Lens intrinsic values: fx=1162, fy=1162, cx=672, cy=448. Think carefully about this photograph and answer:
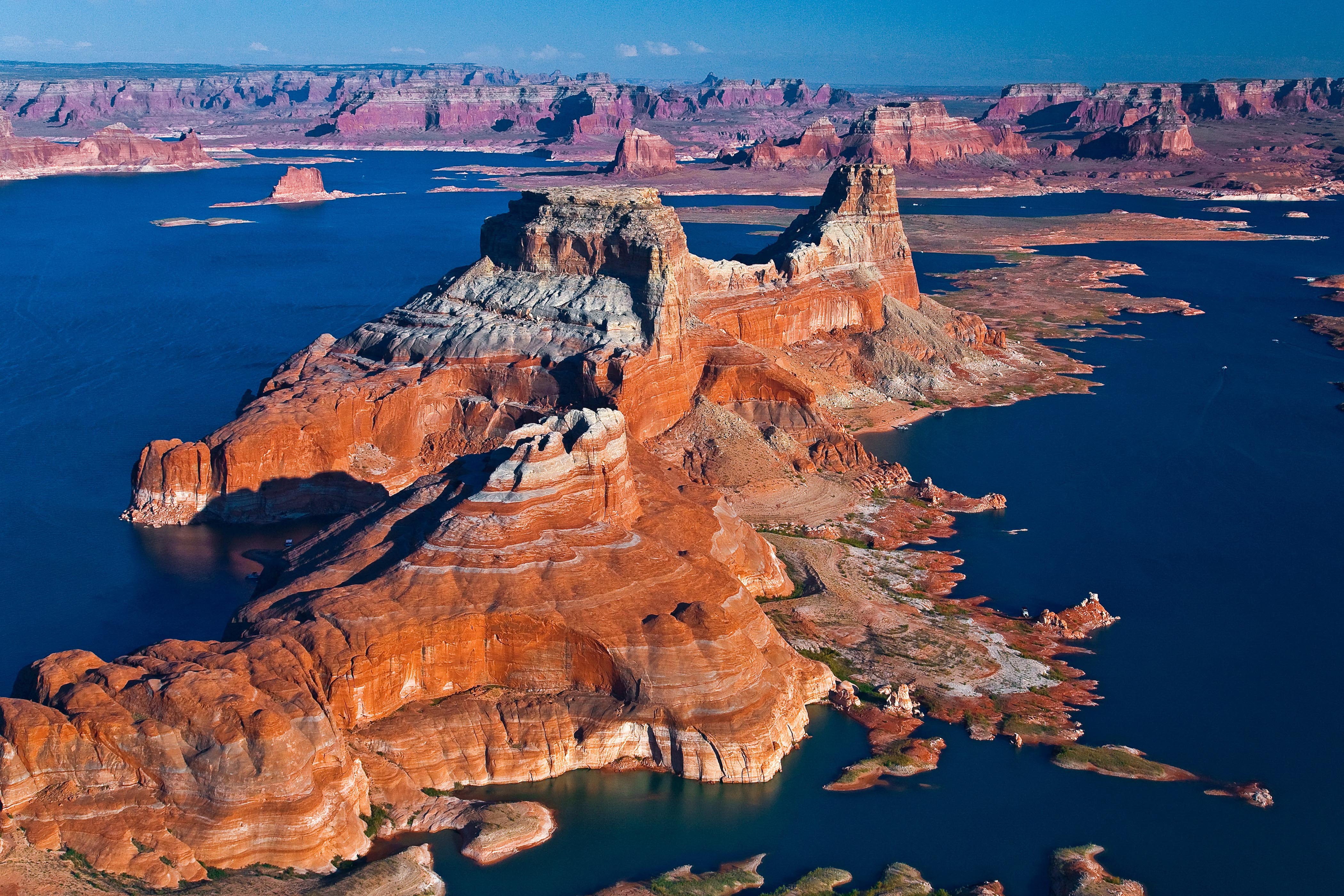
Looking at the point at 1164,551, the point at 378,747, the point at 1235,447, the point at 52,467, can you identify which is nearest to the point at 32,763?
the point at 378,747

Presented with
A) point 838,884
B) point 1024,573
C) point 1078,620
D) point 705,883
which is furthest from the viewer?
point 1024,573

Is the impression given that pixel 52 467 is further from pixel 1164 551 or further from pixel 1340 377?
pixel 1340 377

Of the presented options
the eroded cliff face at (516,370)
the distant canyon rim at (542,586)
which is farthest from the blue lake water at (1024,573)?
the eroded cliff face at (516,370)

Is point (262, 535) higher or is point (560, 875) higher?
point (262, 535)

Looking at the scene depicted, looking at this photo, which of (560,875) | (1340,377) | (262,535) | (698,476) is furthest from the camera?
(1340,377)

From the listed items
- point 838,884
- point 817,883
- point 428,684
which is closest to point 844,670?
point 838,884

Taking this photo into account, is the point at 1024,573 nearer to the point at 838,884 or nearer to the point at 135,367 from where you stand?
the point at 838,884
